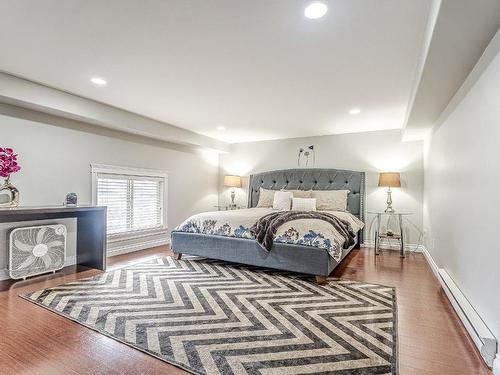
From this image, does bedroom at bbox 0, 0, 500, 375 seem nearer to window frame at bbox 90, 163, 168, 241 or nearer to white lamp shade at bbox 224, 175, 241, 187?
window frame at bbox 90, 163, 168, 241

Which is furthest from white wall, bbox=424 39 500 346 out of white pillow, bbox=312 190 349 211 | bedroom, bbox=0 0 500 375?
white pillow, bbox=312 190 349 211

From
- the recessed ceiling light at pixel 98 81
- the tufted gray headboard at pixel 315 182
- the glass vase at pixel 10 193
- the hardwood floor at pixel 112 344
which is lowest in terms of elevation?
the hardwood floor at pixel 112 344

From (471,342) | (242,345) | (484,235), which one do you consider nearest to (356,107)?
(484,235)

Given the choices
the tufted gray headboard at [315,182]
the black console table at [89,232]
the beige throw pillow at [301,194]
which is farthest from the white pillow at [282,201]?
the black console table at [89,232]

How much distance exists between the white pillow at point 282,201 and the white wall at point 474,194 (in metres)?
2.15

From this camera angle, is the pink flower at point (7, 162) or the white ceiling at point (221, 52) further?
the pink flower at point (7, 162)

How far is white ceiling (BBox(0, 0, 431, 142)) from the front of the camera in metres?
1.80

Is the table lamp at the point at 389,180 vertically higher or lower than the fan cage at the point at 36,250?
higher

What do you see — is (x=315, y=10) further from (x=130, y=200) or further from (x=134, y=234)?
(x=134, y=234)

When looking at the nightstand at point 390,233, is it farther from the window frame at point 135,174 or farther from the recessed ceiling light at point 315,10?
the window frame at point 135,174

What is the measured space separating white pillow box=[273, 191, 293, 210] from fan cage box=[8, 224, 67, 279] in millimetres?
3079

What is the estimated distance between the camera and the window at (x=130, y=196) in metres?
4.12

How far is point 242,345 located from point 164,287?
4.34 ft

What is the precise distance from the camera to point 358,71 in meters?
2.62
